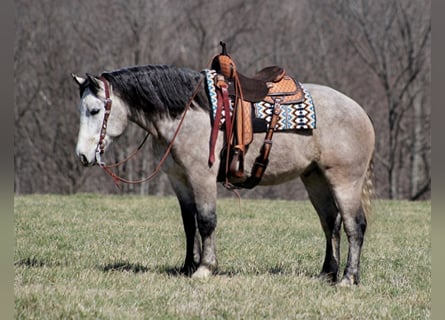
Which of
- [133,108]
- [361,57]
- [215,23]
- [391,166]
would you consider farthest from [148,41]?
[133,108]

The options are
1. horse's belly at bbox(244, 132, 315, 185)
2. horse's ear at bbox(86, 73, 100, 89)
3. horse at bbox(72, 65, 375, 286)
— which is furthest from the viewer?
horse's belly at bbox(244, 132, 315, 185)

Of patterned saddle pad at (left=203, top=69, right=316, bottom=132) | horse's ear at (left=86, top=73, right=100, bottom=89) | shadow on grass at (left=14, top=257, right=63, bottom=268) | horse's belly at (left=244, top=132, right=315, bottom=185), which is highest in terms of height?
horse's ear at (left=86, top=73, right=100, bottom=89)

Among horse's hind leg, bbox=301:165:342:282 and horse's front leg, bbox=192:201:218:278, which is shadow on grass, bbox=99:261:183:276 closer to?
horse's front leg, bbox=192:201:218:278

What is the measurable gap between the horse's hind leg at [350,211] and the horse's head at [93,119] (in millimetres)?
1976

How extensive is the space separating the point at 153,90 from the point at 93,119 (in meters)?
0.57

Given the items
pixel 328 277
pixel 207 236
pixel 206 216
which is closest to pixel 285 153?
pixel 206 216

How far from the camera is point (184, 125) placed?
574 centimetres

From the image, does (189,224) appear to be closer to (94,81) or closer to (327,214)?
(327,214)

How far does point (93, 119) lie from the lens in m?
5.58

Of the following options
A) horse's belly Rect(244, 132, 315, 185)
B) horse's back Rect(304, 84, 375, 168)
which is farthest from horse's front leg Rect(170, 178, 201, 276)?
horse's back Rect(304, 84, 375, 168)

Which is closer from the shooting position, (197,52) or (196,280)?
(196,280)

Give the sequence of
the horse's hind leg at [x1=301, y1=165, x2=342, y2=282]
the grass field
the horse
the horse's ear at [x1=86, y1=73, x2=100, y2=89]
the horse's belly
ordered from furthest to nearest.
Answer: the horse's hind leg at [x1=301, y1=165, x2=342, y2=282]
the horse's belly
the horse
the horse's ear at [x1=86, y1=73, x2=100, y2=89]
the grass field

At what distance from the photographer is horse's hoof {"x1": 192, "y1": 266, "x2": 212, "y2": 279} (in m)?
5.71

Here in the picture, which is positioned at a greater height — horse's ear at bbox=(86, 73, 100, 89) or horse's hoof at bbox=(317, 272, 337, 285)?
horse's ear at bbox=(86, 73, 100, 89)
